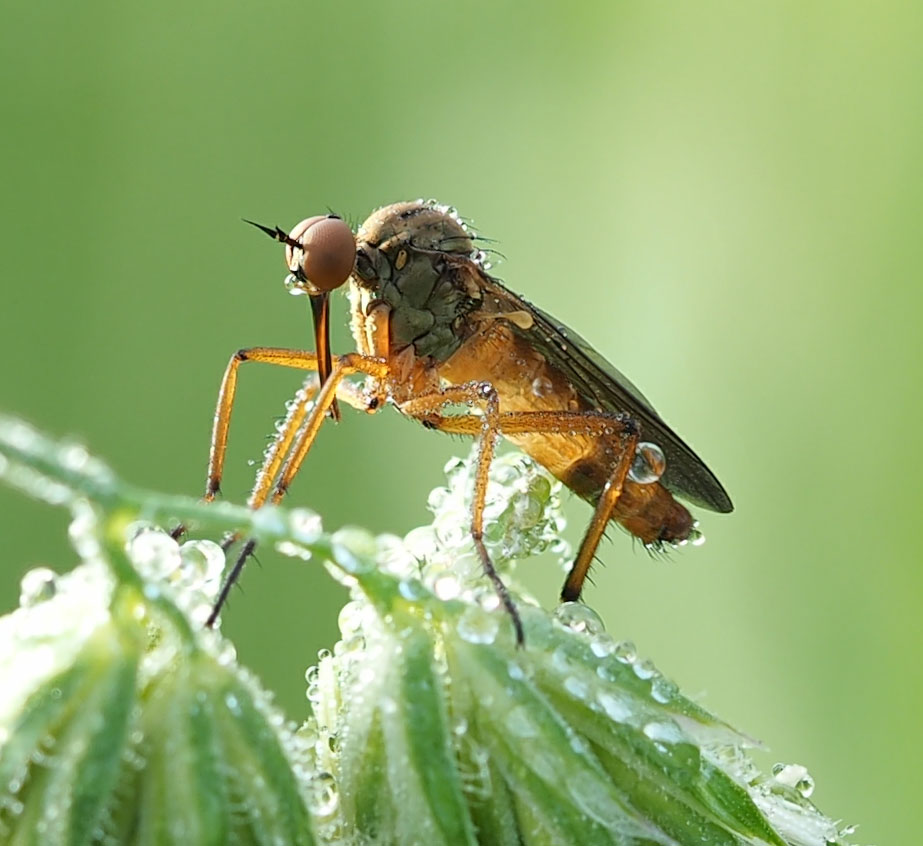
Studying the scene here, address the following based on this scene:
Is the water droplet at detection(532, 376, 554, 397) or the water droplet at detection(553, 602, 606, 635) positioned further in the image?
the water droplet at detection(532, 376, 554, 397)

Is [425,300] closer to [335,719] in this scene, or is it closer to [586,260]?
[586,260]

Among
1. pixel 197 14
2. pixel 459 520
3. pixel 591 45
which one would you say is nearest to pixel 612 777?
pixel 459 520

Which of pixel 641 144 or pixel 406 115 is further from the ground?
pixel 406 115

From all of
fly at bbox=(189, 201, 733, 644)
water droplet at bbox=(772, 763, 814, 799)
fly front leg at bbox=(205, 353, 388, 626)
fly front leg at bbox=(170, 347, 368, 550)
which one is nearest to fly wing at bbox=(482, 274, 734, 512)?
fly at bbox=(189, 201, 733, 644)

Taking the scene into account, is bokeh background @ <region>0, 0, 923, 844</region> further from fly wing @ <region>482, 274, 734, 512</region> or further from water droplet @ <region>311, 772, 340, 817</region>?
water droplet @ <region>311, 772, 340, 817</region>

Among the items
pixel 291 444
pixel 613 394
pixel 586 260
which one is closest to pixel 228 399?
pixel 291 444

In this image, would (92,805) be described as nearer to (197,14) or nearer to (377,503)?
(377,503)

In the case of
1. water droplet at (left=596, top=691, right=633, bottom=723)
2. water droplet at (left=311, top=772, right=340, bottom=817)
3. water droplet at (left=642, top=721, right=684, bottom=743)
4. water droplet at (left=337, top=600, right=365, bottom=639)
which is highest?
water droplet at (left=337, top=600, right=365, bottom=639)
